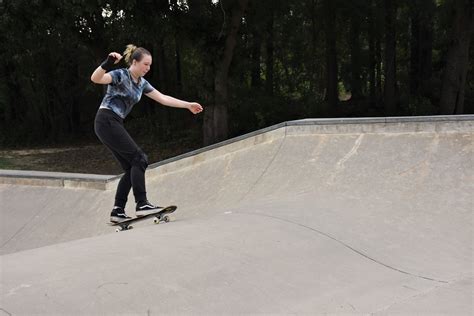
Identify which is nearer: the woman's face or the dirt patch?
the woman's face

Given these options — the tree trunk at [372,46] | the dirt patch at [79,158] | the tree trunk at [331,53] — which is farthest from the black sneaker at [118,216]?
Answer: the tree trunk at [372,46]

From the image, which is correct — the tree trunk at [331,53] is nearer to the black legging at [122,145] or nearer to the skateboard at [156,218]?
the skateboard at [156,218]

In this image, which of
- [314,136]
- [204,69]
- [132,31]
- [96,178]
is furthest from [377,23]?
[96,178]

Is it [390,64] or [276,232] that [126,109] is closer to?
[276,232]

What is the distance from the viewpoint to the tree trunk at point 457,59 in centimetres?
1462

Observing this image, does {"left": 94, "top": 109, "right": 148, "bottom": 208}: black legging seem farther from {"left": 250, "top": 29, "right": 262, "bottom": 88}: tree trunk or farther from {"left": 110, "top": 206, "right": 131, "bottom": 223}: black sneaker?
{"left": 250, "top": 29, "right": 262, "bottom": 88}: tree trunk

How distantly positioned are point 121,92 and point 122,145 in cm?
47

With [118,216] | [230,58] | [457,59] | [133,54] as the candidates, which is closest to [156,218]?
[118,216]

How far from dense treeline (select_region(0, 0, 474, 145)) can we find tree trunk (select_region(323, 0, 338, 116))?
0.15 feet

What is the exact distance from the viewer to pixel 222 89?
48.2 ft

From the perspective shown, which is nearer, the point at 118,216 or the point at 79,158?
the point at 118,216

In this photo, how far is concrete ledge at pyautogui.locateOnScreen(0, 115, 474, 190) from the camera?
19.8ft

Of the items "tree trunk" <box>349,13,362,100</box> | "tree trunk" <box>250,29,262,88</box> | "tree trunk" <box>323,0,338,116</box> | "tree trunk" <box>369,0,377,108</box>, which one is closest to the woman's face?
"tree trunk" <box>250,29,262,88</box>

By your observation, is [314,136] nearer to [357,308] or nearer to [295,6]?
[357,308]
